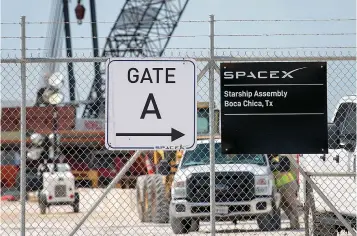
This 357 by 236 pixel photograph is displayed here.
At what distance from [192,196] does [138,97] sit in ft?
20.2

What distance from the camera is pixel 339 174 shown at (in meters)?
12.4

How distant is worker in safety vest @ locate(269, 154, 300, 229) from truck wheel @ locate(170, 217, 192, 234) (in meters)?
1.82

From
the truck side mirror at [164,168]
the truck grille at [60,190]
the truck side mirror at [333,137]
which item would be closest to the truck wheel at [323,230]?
the truck side mirror at [333,137]

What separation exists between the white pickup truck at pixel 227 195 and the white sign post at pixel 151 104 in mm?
5612

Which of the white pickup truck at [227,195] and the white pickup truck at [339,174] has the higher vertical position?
the white pickup truck at [339,174]

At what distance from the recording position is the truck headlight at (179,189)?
56.0 feet

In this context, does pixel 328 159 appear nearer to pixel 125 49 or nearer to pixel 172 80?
pixel 172 80

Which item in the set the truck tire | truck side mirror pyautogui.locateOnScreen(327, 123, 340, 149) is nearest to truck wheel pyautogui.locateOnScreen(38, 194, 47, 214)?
the truck tire

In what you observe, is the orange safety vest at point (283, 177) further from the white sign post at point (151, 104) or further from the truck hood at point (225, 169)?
the white sign post at point (151, 104)

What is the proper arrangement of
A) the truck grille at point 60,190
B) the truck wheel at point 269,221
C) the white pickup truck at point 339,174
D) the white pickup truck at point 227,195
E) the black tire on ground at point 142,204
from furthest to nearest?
the truck grille at point 60,190
the black tire on ground at point 142,204
the truck wheel at point 269,221
the white pickup truck at point 227,195
the white pickup truck at point 339,174

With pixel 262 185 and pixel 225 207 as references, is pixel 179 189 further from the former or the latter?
pixel 262 185

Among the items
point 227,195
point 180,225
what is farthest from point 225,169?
point 180,225

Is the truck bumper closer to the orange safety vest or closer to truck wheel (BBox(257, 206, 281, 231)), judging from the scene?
truck wheel (BBox(257, 206, 281, 231))

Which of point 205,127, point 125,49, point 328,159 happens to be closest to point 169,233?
point 205,127
